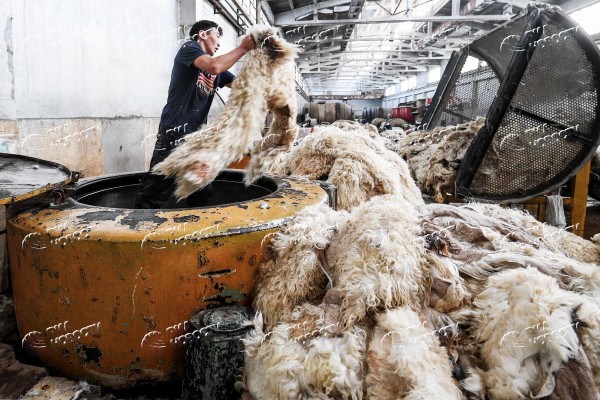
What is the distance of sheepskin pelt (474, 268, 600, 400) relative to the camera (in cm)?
101

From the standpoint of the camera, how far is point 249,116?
201 centimetres

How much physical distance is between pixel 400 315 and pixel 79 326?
115 centimetres

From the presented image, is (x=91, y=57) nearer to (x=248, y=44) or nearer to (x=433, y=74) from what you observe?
(x=248, y=44)

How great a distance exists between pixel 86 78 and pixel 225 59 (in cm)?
180

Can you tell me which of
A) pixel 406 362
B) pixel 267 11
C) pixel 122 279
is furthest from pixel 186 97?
pixel 267 11

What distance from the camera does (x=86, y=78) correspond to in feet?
10.6

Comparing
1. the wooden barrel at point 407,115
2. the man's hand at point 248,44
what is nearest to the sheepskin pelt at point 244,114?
the man's hand at point 248,44

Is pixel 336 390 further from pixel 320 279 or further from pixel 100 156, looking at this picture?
pixel 100 156

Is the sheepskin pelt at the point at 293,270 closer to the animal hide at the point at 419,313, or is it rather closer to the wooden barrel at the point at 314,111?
the animal hide at the point at 419,313

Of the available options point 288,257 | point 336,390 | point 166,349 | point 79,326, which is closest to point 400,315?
point 336,390

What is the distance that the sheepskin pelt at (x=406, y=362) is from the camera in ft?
3.35

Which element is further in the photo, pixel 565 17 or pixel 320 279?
pixel 565 17

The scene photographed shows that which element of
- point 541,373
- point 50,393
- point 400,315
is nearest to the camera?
point 541,373

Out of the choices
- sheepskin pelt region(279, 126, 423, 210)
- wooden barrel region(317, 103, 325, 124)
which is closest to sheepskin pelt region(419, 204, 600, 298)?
sheepskin pelt region(279, 126, 423, 210)
